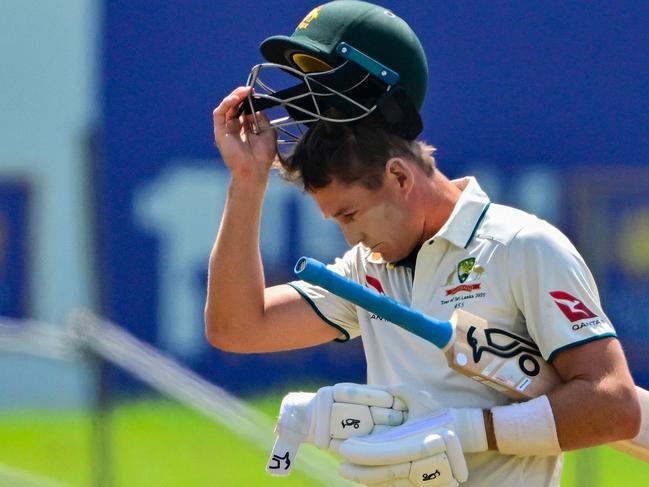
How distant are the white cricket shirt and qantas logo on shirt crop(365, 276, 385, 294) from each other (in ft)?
0.07

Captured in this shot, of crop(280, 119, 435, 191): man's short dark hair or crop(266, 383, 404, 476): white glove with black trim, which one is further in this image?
crop(280, 119, 435, 191): man's short dark hair

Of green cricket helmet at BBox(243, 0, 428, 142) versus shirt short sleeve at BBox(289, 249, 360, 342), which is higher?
green cricket helmet at BBox(243, 0, 428, 142)

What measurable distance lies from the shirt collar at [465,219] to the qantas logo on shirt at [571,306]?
0.19 m

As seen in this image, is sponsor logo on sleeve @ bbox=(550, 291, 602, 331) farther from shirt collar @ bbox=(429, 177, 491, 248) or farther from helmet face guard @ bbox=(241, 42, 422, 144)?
helmet face guard @ bbox=(241, 42, 422, 144)

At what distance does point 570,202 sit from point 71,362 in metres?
1.44

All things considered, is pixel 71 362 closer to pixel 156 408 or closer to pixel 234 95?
pixel 156 408

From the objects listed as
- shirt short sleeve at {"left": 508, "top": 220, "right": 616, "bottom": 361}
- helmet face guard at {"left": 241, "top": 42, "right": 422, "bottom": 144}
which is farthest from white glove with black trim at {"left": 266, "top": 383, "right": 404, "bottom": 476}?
helmet face guard at {"left": 241, "top": 42, "right": 422, "bottom": 144}

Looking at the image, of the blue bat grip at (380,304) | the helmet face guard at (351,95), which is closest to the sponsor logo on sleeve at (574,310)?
the blue bat grip at (380,304)

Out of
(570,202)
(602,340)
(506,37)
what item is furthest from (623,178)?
(602,340)

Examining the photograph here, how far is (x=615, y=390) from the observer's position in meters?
1.79

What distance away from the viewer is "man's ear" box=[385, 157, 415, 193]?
78.8 inches

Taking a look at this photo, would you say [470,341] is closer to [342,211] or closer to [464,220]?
[464,220]

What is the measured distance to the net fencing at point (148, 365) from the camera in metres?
3.27

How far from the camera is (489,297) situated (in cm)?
188
